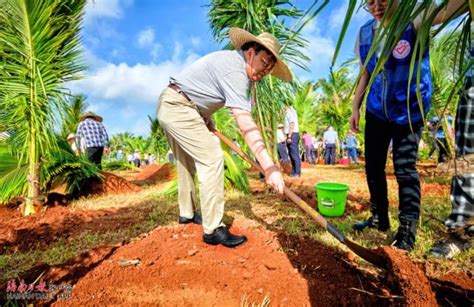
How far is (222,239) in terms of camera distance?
85.4 inches

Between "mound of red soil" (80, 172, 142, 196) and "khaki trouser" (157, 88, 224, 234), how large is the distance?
3806mm

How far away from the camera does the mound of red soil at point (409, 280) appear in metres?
1.10

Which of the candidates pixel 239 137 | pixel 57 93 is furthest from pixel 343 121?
pixel 57 93

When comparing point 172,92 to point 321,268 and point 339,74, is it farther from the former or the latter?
point 339,74

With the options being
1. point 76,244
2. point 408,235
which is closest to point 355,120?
point 408,235

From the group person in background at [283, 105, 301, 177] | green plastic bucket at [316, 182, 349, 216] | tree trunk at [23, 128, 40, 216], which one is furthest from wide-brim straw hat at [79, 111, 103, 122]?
green plastic bucket at [316, 182, 349, 216]

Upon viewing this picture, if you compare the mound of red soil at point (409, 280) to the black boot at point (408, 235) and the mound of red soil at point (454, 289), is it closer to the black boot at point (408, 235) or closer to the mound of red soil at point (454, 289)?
the mound of red soil at point (454, 289)

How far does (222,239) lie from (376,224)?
137 centimetres

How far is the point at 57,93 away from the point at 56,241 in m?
2.11

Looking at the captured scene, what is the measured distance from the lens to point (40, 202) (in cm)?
387

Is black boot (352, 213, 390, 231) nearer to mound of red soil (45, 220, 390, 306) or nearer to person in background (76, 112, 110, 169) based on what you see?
mound of red soil (45, 220, 390, 306)

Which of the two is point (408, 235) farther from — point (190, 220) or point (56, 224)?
point (56, 224)

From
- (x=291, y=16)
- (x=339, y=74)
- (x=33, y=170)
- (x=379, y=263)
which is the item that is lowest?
(x=379, y=263)

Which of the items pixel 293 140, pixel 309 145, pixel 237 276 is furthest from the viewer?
pixel 309 145
